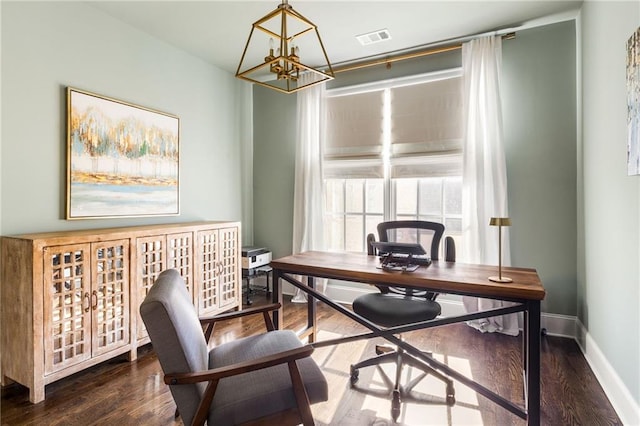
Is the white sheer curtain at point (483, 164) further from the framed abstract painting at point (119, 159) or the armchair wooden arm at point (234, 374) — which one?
the framed abstract painting at point (119, 159)

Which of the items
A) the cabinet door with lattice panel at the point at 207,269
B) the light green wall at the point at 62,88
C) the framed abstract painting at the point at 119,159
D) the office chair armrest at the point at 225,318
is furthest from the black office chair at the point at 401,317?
the light green wall at the point at 62,88

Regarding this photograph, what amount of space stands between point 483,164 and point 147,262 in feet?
10.3

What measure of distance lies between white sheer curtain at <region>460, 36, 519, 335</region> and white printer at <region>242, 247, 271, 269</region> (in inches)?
92.4

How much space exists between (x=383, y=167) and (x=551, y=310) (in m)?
2.11

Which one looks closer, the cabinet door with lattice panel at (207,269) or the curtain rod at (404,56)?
the cabinet door with lattice panel at (207,269)

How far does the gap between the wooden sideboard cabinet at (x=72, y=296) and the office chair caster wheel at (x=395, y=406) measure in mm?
1988

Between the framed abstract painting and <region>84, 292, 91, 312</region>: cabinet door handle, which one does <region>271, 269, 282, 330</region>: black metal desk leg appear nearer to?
<region>84, 292, 91, 312</region>: cabinet door handle

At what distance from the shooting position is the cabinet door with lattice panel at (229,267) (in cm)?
336

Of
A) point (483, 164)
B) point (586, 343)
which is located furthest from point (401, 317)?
point (483, 164)

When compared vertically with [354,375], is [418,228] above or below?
above

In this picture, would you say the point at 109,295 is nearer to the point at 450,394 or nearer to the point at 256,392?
the point at 256,392

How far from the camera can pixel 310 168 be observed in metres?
3.98

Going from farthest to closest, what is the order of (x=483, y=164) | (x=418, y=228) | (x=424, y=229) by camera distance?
1. (x=483, y=164)
2. (x=424, y=229)
3. (x=418, y=228)

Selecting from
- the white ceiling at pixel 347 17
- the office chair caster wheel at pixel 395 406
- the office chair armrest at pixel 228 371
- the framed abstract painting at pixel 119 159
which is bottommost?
the office chair caster wheel at pixel 395 406
